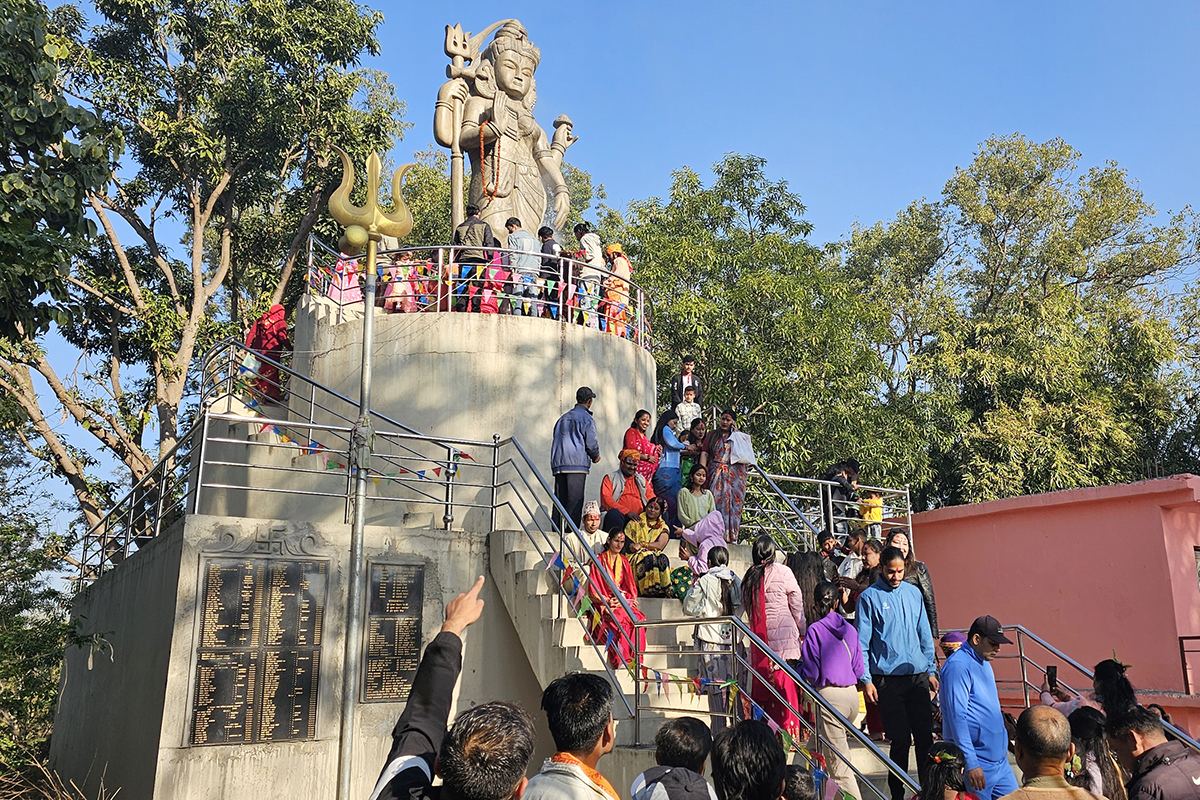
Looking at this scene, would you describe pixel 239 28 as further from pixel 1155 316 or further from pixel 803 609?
pixel 1155 316

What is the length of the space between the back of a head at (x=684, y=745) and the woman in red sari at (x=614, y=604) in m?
3.29

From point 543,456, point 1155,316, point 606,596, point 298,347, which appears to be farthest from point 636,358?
point 1155,316

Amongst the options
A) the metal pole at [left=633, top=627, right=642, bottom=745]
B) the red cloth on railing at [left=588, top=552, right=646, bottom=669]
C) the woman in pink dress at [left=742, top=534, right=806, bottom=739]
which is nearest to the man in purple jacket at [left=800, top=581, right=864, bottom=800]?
the woman in pink dress at [left=742, top=534, right=806, bottom=739]

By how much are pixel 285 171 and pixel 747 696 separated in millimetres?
18736

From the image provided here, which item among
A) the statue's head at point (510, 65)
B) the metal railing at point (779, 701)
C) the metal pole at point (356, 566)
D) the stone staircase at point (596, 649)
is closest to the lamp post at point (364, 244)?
the metal pole at point (356, 566)

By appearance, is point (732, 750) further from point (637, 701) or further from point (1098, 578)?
point (1098, 578)

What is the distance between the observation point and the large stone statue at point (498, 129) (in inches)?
634

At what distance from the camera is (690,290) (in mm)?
19594

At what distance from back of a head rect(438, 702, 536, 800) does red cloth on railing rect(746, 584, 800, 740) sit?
3889mm

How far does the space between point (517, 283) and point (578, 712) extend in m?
9.45

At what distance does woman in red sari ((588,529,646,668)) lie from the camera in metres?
7.57

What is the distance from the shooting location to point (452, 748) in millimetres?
2764

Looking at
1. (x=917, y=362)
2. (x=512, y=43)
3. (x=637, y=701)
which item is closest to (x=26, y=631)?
(x=637, y=701)

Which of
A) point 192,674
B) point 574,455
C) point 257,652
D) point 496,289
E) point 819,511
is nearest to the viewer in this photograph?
point 192,674
